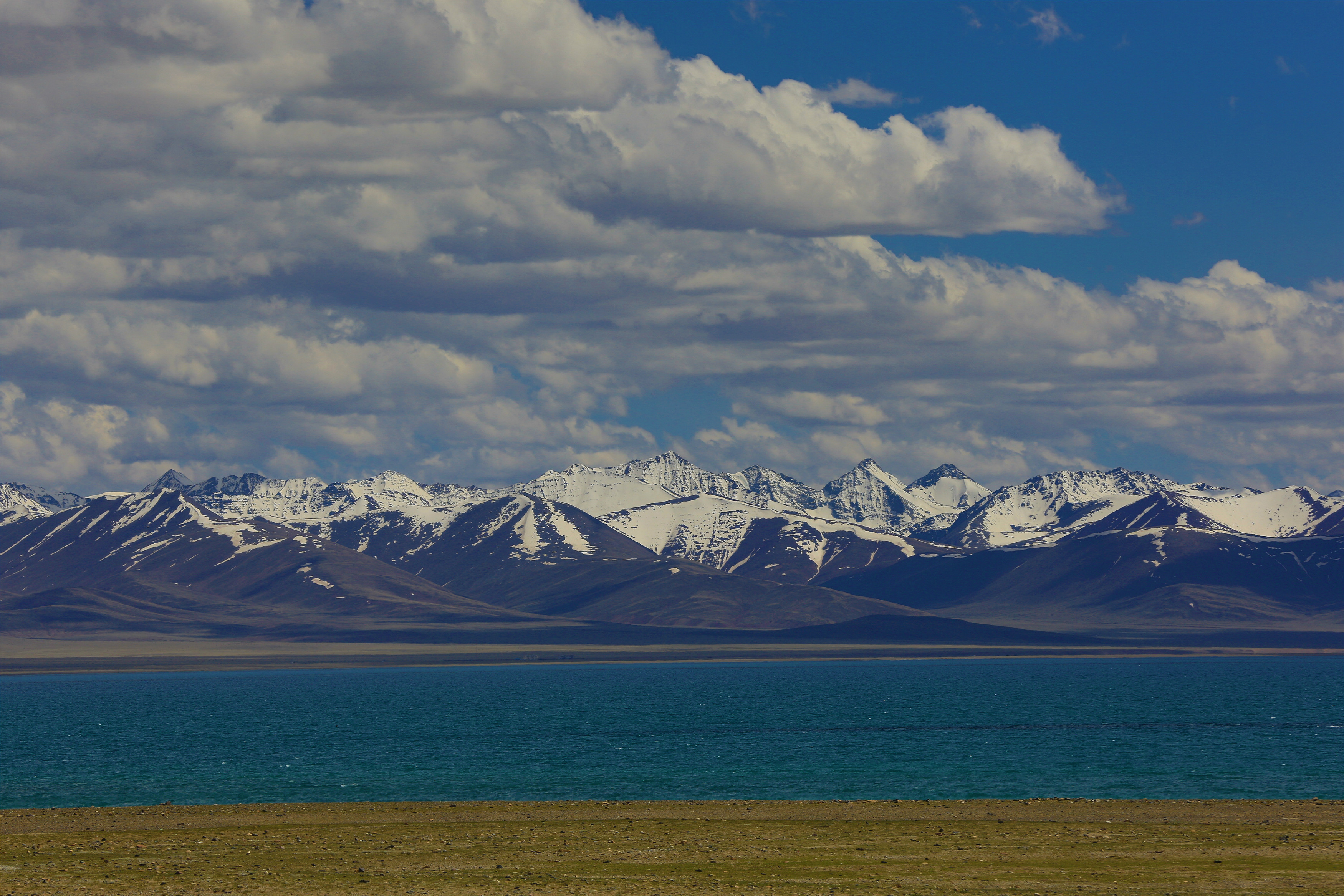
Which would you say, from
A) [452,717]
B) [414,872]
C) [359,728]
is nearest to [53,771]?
[359,728]

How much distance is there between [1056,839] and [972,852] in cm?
494

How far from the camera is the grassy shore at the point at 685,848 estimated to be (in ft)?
168

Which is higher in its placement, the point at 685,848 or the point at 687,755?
the point at 685,848

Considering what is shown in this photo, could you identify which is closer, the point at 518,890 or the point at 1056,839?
the point at 518,890

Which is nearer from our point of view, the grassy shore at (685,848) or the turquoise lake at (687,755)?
the grassy shore at (685,848)

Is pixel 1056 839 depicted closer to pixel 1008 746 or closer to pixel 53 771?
pixel 1008 746

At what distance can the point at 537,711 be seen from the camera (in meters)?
182

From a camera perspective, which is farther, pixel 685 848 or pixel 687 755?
pixel 687 755

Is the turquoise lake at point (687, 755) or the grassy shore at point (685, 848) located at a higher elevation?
the grassy shore at point (685, 848)

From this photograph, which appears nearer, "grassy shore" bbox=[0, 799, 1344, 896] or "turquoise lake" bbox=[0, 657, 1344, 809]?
"grassy shore" bbox=[0, 799, 1344, 896]

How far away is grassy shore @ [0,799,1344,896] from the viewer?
5119 cm

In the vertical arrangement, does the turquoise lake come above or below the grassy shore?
below

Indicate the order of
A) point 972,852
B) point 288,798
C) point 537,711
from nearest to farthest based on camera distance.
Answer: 1. point 972,852
2. point 288,798
3. point 537,711

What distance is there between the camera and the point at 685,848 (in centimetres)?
5934
